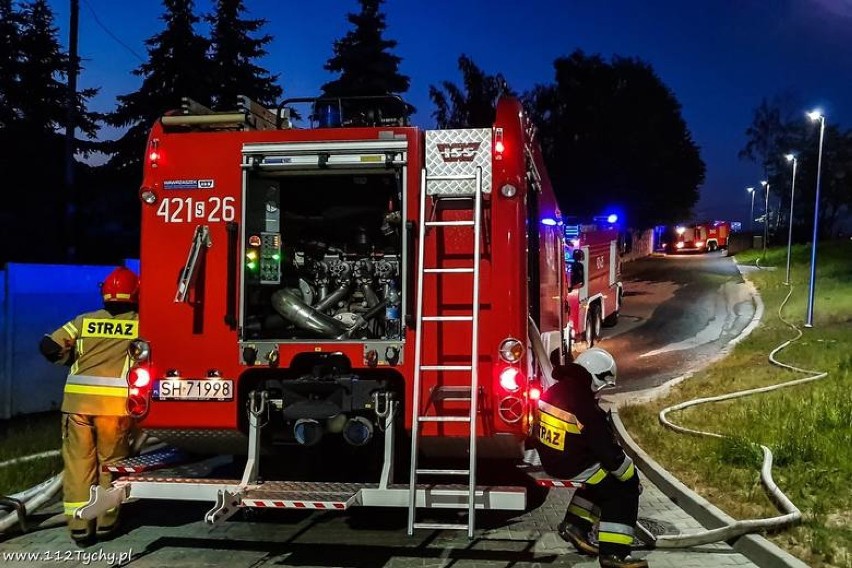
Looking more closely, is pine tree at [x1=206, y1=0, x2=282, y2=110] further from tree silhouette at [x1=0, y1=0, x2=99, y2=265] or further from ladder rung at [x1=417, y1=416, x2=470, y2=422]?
ladder rung at [x1=417, y1=416, x2=470, y2=422]

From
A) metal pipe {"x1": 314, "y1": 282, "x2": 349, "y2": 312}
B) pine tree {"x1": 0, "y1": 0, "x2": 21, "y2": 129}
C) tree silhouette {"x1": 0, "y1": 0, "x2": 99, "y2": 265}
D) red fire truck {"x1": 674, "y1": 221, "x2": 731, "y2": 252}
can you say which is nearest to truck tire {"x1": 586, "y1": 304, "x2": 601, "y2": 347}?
metal pipe {"x1": 314, "y1": 282, "x2": 349, "y2": 312}

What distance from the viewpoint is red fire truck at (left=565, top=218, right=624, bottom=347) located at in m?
12.9

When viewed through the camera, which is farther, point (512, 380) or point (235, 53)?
point (235, 53)

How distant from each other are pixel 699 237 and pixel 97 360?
165ft

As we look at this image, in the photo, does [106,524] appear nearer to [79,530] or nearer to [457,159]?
[79,530]

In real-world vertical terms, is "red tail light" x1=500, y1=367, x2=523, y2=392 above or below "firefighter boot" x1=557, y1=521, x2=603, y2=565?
above

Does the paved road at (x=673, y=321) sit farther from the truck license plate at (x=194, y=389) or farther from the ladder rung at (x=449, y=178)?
the truck license plate at (x=194, y=389)

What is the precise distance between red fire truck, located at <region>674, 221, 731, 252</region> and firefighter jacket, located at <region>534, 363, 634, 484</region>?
4947 cm

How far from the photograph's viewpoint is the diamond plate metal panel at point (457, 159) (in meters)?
4.87

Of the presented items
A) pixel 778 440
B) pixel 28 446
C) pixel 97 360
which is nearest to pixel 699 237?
pixel 778 440

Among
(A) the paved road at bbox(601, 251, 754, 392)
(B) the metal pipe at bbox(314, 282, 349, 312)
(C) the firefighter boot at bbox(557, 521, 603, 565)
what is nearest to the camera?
(C) the firefighter boot at bbox(557, 521, 603, 565)

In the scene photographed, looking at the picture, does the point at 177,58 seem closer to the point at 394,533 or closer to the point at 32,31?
the point at 32,31

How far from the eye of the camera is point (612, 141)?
44562mm

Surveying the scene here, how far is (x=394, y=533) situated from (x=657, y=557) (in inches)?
71.0
